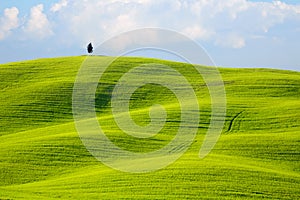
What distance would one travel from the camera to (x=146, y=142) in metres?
35.7

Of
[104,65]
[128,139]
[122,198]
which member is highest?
[104,65]

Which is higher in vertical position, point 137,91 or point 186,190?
point 137,91

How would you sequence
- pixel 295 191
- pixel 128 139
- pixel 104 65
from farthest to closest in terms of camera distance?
pixel 104 65 < pixel 128 139 < pixel 295 191

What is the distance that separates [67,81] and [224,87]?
52.0 feet

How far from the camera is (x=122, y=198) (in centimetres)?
2338

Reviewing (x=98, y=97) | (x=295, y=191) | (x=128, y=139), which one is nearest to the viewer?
(x=295, y=191)

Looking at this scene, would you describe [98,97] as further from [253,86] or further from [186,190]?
[186,190]

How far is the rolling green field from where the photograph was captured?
2521 cm

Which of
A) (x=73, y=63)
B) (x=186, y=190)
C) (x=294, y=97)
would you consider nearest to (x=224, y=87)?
(x=294, y=97)

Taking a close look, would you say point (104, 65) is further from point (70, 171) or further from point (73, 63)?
point (70, 171)

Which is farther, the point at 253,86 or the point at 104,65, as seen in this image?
the point at 104,65

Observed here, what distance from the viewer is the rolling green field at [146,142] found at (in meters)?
25.2

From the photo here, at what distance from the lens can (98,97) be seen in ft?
162

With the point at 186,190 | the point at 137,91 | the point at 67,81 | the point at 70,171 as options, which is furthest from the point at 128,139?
the point at 67,81
